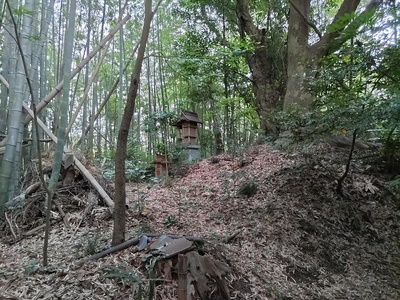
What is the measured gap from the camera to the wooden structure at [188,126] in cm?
632

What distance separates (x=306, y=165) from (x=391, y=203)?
106cm

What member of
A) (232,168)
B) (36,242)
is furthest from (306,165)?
(36,242)

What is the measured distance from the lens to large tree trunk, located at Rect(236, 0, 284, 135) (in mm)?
6305

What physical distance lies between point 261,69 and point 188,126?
212 centimetres

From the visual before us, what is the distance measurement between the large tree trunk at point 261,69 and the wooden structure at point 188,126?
4.81 ft

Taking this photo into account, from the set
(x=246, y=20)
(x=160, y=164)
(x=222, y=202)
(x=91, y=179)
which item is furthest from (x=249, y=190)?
(x=246, y=20)

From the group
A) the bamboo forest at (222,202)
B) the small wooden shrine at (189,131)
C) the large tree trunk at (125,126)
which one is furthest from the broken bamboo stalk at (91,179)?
the small wooden shrine at (189,131)

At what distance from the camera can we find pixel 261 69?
660 centimetres

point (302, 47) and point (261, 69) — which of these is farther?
point (261, 69)

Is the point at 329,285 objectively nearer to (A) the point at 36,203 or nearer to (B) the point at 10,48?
(A) the point at 36,203

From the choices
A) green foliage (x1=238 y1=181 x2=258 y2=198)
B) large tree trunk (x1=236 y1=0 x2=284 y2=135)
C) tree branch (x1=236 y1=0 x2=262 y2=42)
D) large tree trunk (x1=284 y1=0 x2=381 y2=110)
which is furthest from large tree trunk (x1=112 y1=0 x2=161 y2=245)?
tree branch (x1=236 y1=0 x2=262 y2=42)

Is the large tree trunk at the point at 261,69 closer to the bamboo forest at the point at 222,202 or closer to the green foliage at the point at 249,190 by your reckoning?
the bamboo forest at the point at 222,202

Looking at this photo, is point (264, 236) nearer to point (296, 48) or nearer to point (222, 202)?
point (222, 202)

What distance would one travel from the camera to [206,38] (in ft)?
23.1
